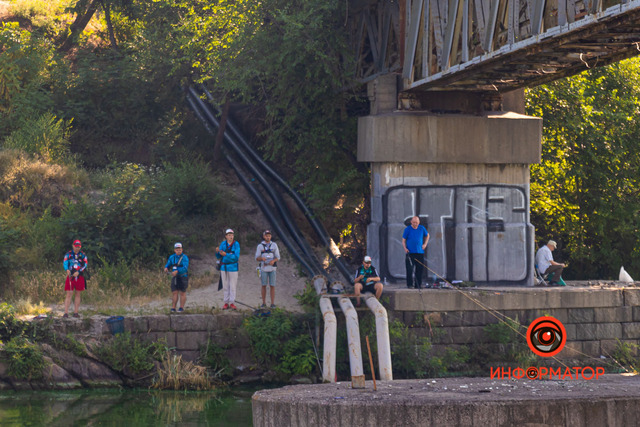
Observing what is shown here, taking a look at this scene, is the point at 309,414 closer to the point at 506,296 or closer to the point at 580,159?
the point at 506,296

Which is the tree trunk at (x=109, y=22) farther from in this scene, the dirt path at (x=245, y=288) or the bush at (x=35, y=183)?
the dirt path at (x=245, y=288)

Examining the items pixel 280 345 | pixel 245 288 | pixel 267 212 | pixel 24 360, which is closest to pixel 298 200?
pixel 267 212

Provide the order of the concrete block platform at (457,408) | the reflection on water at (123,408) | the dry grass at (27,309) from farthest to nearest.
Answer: the dry grass at (27,309), the reflection on water at (123,408), the concrete block platform at (457,408)

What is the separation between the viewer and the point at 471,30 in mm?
15898

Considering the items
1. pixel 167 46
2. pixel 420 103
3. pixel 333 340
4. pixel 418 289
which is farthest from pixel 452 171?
pixel 167 46

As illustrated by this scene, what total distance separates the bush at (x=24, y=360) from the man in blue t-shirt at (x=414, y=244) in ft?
24.9

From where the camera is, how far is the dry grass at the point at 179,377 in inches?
666

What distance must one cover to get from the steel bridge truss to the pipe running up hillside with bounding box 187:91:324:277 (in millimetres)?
4840

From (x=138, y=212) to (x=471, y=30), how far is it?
9.78 m

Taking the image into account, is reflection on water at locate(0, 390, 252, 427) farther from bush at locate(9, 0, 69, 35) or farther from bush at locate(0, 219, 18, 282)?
bush at locate(9, 0, 69, 35)

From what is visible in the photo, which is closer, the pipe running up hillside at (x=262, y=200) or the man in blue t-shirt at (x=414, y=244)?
the man in blue t-shirt at (x=414, y=244)

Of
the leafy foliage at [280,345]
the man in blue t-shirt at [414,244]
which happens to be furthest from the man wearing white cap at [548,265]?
the leafy foliage at [280,345]

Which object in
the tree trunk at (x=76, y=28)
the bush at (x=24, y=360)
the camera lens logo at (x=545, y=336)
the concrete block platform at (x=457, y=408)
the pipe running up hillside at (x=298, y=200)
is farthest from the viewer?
the tree trunk at (x=76, y=28)

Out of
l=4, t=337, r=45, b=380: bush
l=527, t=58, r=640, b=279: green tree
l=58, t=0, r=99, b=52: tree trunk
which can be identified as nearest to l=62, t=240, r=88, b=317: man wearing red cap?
l=4, t=337, r=45, b=380: bush
